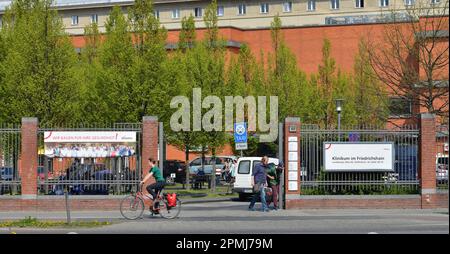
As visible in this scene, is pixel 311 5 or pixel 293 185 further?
pixel 311 5

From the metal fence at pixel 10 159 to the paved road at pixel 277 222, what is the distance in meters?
1.46

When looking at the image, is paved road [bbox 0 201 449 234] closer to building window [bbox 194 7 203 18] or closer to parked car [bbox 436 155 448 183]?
parked car [bbox 436 155 448 183]

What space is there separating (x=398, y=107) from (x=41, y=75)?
21.6m

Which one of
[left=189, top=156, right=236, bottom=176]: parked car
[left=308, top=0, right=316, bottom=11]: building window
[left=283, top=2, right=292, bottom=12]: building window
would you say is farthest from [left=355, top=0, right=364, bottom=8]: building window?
[left=189, top=156, right=236, bottom=176]: parked car

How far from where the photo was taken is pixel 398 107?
46031mm

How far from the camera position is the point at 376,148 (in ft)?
91.7

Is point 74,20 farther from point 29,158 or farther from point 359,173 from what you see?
point 359,173

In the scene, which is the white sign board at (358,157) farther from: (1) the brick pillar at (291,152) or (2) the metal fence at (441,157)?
(2) the metal fence at (441,157)

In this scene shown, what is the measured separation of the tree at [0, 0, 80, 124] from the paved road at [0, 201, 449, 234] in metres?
8.42

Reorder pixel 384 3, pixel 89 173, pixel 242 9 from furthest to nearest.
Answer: pixel 242 9 → pixel 384 3 → pixel 89 173

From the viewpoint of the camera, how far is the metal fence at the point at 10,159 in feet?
92.0

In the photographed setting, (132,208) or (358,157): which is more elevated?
(358,157)

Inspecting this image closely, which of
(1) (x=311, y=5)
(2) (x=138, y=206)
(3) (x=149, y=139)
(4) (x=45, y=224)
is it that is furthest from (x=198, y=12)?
(4) (x=45, y=224)

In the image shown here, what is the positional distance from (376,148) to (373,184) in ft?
4.22
